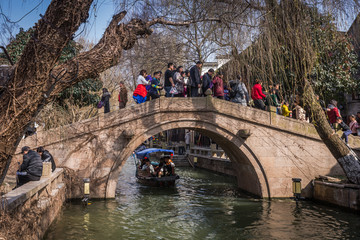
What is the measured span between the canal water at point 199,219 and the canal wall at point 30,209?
484mm

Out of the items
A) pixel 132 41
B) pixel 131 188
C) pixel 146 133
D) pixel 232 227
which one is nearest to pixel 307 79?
pixel 232 227

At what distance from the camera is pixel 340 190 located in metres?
9.63

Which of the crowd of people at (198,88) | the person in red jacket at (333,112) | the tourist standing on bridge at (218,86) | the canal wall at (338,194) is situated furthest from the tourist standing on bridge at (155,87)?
the canal wall at (338,194)

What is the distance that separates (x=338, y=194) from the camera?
9.72m

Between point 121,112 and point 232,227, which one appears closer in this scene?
point 232,227

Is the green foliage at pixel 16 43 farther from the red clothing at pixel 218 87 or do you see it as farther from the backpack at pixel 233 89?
the backpack at pixel 233 89

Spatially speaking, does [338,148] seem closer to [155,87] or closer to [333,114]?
[333,114]

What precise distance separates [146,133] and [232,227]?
13.0ft

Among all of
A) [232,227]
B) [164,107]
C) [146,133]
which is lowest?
[232,227]

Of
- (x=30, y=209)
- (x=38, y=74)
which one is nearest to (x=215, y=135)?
(x=30, y=209)

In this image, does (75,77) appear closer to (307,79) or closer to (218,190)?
(307,79)

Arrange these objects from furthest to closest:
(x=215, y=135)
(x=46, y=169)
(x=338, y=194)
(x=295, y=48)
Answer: (x=215, y=135)
(x=338, y=194)
(x=295, y=48)
(x=46, y=169)

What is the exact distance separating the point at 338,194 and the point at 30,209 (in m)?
7.79

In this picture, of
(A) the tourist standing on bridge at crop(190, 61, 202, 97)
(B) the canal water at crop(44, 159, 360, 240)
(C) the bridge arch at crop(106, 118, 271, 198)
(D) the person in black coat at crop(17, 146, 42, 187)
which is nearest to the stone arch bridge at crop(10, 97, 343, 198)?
(C) the bridge arch at crop(106, 118, 271, 198)
